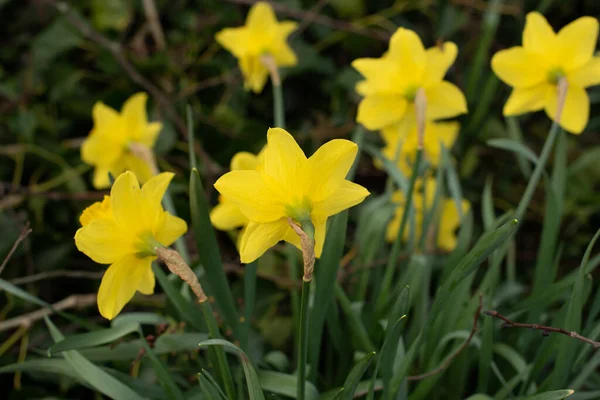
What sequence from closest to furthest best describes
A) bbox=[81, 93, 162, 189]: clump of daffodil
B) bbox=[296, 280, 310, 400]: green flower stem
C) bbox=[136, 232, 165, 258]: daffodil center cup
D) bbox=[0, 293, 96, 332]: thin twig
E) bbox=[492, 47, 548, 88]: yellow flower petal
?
bbox=[296, 280, 310, 400]: green flower stem → bbox=[136, 232, 165, 258]: daffodil center cup → bbox=[492, 47, 548, 88]: yellow flower petal → bbox=[0, 293, 96, 332]: thin twig → bbox=[81, 93, 162, 189]: clump of daffodil

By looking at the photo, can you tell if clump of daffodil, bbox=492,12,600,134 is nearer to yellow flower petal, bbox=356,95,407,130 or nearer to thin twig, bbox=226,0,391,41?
yellow flower petal, bbox=356,95,407,130

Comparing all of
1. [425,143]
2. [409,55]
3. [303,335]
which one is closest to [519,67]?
[409,55]

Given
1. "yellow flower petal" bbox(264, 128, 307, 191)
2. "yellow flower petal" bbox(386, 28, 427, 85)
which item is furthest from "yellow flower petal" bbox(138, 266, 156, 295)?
"yellow flower petal" bbox(386, 28, 427, 85)

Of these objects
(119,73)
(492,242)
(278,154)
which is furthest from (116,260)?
(119,73)

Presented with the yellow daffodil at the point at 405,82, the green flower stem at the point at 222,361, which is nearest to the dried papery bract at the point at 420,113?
the yellow daffodil at the point at 405,82

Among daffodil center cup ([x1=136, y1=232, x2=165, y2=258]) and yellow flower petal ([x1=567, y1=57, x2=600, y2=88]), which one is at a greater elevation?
yellow flower petal ([x1=567, y1=57, x2=600, y2=88])

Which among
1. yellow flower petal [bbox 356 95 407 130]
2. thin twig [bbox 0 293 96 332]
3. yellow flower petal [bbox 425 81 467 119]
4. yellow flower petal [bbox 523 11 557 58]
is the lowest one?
thin twig [bbox 0 293 96 332]

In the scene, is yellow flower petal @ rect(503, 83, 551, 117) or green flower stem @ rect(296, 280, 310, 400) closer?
green flower stem @ rect(296, 280, 310, 400)

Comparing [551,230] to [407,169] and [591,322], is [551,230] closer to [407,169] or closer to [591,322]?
[591,322]
